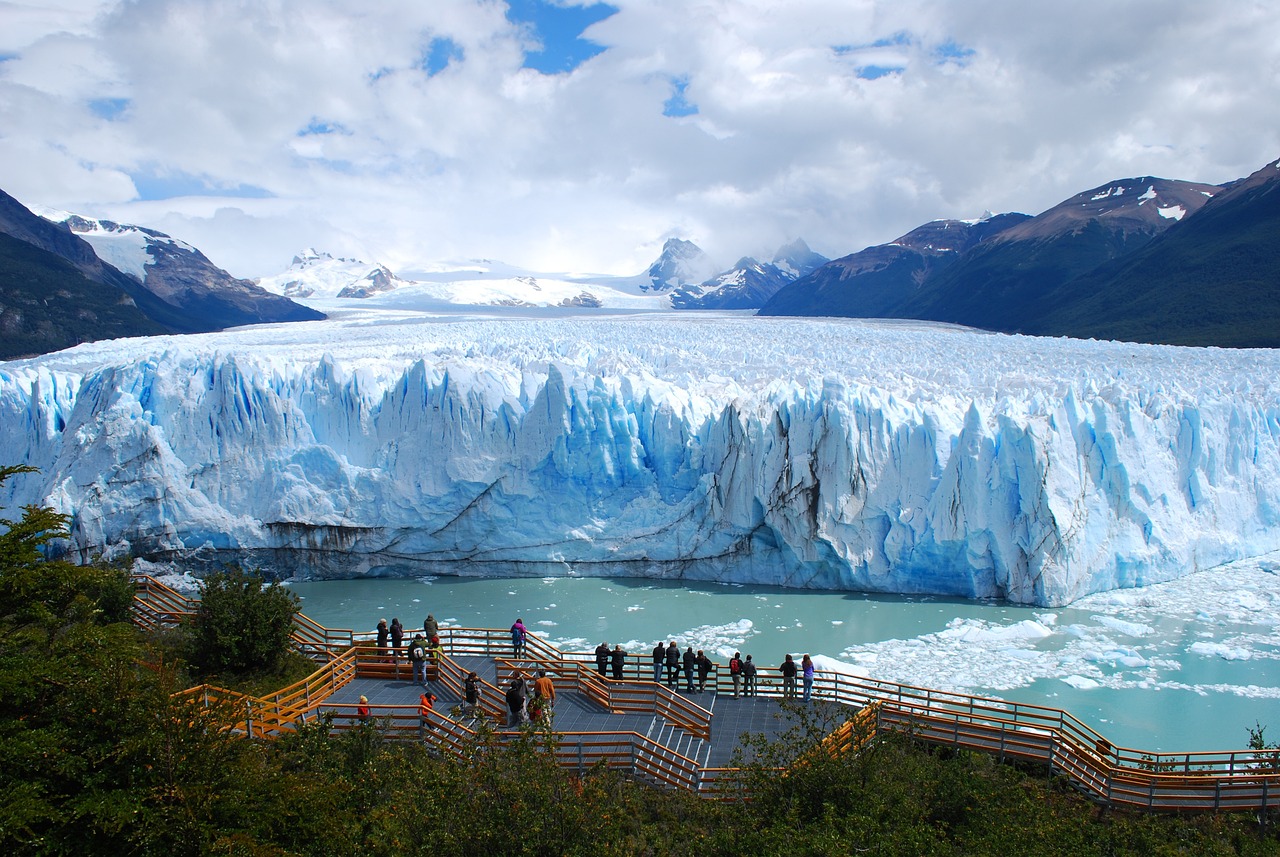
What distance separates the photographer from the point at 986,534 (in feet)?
48.7

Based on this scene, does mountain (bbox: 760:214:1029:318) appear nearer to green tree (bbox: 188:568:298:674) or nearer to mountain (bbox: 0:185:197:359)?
mountain (bbox: 0:185:197:359)

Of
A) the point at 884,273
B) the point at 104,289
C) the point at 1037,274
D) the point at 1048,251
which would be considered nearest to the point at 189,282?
the point at 104,289

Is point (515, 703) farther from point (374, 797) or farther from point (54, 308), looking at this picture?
point (54, 308)

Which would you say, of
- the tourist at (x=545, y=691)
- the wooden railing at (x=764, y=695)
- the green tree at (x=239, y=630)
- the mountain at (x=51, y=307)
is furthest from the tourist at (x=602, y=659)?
the mountain at (x=51, y=307)

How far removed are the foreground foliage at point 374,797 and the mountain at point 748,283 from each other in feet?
258

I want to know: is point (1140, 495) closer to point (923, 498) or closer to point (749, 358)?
point (923, 498)

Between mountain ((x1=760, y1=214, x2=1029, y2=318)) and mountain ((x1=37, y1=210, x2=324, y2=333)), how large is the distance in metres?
35.9

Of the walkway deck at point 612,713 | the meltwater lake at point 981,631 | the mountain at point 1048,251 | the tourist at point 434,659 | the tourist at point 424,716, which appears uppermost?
the mountain at point 1048,251

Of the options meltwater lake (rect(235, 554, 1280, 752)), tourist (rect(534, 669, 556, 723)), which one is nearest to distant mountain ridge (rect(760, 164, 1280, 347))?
meltwater lake (rect(235, 554, 1280, 752))

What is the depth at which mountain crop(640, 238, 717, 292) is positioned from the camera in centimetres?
10500

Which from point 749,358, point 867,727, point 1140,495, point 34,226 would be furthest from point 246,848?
point 34,226

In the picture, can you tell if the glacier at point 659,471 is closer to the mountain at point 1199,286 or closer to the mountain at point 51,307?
the mountain at point 1199,286

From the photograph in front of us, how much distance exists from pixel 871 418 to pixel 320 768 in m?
11.8

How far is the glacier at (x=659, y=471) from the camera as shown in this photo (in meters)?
15.0
